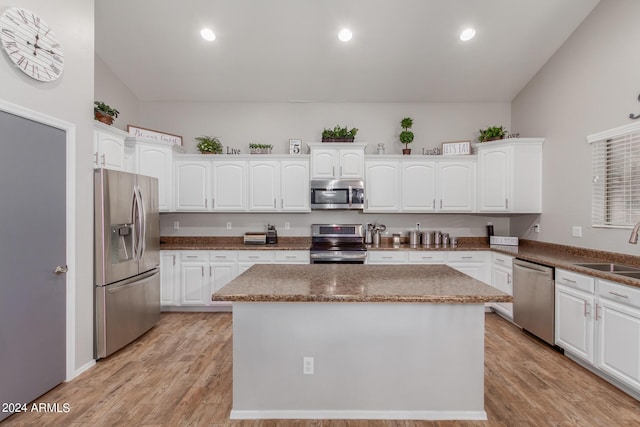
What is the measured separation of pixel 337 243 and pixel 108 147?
329cm

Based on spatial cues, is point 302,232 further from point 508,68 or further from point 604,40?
point 604,40

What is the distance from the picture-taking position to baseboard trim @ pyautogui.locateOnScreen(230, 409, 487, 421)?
2.10 metres

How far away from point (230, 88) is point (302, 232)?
8.36 feet

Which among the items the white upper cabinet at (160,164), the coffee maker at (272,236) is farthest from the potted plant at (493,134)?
the white upper cabinet at (160,164)

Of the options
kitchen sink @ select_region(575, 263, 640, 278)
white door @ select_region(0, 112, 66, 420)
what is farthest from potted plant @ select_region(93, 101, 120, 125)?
kitchen sink @ select_region(575, 263, 640, 278)

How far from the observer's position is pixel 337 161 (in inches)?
178

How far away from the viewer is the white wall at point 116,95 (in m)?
4.10

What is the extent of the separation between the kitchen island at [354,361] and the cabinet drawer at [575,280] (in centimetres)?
143

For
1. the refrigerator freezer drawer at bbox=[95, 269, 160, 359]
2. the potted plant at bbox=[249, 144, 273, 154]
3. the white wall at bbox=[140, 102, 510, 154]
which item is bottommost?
the refrigerator freezer drawer at bbox=[95, 269, 160, 359]

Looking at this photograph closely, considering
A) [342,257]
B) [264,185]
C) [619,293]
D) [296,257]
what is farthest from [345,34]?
[619,293]

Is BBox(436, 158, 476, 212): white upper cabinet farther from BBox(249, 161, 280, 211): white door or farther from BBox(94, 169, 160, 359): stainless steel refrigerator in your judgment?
BBox(94, 169, 160, 359): stainless steel refrigerator

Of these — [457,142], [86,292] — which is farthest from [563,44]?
[86,292]

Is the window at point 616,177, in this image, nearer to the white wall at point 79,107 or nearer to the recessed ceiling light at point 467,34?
the recessed ceiling light at point 467,34

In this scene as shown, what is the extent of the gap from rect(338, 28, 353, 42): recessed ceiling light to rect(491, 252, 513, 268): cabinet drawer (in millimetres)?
3523
